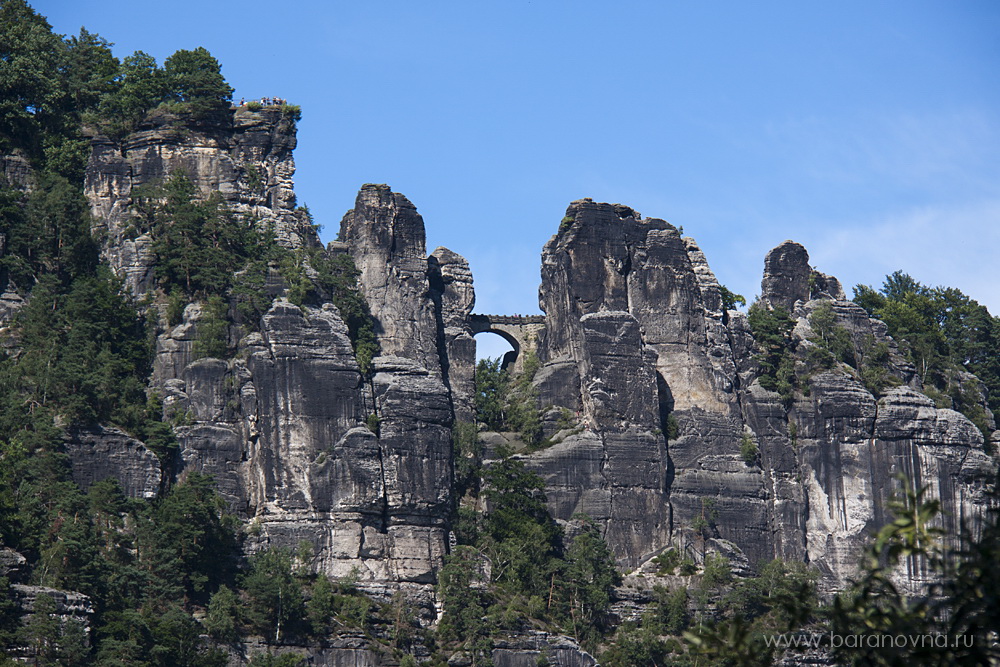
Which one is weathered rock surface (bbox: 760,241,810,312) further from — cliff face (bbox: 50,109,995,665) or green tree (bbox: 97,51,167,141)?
green tree (bbox: 97,51,167,141)

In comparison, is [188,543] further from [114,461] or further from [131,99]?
[131,99]

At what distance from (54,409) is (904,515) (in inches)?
1900

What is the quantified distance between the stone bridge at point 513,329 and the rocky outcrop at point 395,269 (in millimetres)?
4517

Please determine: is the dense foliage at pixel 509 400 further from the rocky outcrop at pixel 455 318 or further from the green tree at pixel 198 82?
the green tree at pixel 198 82

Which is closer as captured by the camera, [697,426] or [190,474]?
[190,474]

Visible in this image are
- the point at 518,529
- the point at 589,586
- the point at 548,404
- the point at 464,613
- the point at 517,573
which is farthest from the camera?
the point at 548,404

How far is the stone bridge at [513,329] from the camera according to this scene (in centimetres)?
7906

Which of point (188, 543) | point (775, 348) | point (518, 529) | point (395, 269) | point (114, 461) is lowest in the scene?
point (188, 543)

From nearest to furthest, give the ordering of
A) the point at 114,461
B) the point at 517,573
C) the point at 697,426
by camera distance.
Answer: the point at 114,461
the point at 517,573
the point at 697,426

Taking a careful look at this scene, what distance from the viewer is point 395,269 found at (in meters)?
74.6

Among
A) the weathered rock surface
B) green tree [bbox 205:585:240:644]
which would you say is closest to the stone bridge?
the weathered rock surface

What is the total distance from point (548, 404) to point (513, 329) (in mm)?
6706

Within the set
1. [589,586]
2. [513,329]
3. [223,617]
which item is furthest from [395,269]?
[223,617]

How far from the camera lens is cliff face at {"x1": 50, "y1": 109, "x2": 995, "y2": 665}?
66062 millimetres
